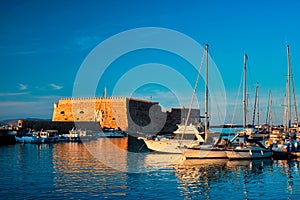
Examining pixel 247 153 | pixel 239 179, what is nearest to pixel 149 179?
pixel 239 179

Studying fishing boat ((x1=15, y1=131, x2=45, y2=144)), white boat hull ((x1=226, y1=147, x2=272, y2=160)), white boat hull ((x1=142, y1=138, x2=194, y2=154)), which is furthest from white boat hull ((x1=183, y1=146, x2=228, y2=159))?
fishing boat ((x1=15, y1=131, x2=45, y2=144))

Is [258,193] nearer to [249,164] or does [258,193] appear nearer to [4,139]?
[249,164]

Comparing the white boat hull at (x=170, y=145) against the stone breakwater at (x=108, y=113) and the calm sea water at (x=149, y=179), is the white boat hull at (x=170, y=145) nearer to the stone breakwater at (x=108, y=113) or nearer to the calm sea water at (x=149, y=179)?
the calm sea water at (x=149, y=179)

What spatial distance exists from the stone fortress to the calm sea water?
43.8m

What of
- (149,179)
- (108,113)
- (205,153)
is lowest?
(149,179)

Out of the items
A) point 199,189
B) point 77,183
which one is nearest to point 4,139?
point 77,183

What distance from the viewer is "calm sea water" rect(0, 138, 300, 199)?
43.3ft

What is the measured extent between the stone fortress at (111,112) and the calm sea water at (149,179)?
144 feet

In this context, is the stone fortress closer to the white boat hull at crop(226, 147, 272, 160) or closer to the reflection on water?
the white boat hull at crop(226, 147, 272, 160)

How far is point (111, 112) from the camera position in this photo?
67625mm

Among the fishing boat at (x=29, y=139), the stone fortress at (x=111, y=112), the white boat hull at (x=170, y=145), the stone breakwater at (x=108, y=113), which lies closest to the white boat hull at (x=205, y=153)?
the white boat hull at (x=170, y=145)

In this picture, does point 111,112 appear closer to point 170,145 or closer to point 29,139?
point 29,139

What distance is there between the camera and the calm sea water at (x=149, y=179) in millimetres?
13210

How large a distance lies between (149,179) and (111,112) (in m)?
52.0
